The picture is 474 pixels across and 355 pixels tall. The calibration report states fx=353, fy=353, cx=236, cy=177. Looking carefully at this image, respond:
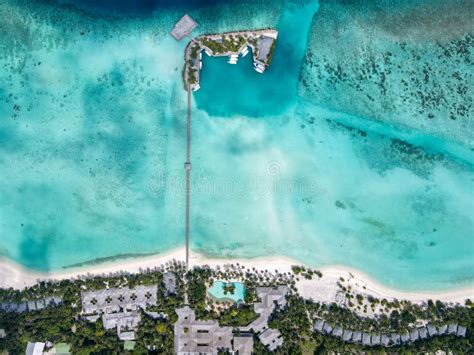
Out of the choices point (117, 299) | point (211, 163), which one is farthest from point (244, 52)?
point (117, 299)

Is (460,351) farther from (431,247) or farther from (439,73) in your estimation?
(439,73)

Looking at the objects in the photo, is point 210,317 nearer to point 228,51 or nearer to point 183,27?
point 228,51

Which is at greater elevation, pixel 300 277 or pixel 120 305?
pixel 300 277

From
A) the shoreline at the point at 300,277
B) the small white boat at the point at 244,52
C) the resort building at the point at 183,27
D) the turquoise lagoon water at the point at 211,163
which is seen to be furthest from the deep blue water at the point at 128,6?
the shoreline at the point at 300,277

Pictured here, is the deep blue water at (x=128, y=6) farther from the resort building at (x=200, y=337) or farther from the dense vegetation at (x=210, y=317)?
the resort building at (x=200, y=337)

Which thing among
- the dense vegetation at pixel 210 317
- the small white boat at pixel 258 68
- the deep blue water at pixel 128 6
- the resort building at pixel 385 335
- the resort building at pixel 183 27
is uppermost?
the deep blue water at pixel 128 6

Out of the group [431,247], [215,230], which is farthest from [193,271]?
[431,247]

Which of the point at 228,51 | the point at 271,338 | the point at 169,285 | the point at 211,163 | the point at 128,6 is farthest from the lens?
the point at 128,6

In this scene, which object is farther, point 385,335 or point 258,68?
point 258,68
